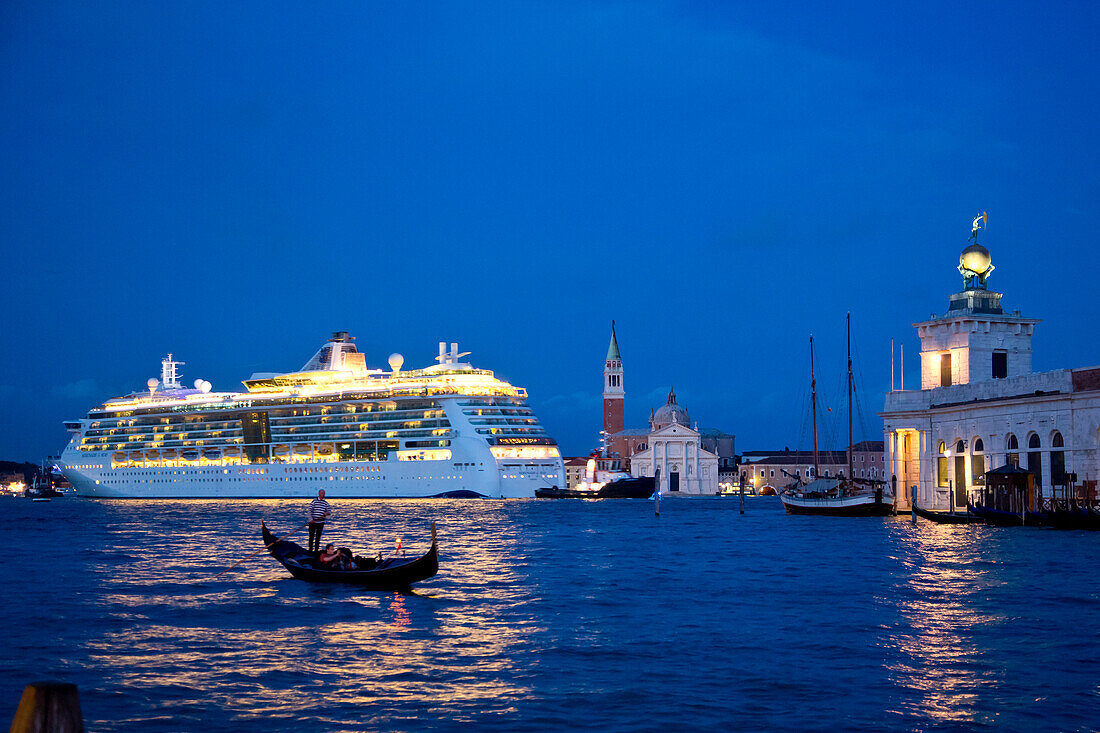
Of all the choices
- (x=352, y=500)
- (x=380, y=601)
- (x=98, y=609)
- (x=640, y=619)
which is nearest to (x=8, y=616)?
(x=98, y=609)

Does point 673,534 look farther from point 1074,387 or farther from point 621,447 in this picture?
point 621,447

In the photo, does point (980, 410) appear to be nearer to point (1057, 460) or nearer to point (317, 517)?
point (1057, 460)

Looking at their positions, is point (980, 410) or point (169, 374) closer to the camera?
point (980, 410)

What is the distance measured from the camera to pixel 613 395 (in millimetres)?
182875

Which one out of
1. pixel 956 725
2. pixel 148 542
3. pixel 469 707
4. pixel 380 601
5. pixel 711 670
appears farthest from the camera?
pixel 148 542

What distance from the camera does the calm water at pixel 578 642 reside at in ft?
45.4

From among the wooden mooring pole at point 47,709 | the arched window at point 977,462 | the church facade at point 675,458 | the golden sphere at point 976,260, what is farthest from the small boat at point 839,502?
the church facade at point 675,458

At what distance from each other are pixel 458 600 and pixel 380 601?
64.4 inches

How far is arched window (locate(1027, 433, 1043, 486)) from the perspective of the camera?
4872cm

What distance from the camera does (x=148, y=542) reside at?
146 feet

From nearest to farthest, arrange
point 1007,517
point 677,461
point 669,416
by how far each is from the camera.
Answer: point 1007,517, point 677,461, point 669,416

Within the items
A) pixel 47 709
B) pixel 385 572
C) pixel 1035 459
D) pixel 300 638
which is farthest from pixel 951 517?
pixel 47 709

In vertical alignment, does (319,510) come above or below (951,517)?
above

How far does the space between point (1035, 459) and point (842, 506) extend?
1837 centimetres
